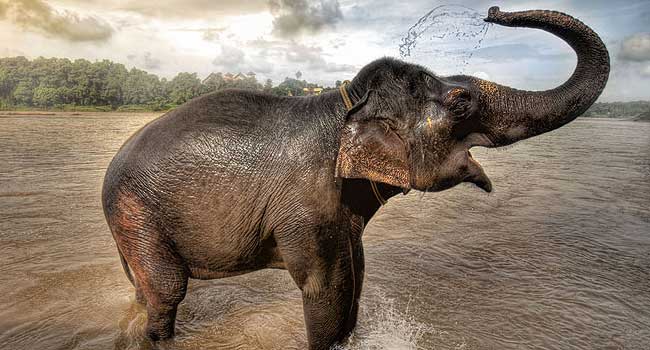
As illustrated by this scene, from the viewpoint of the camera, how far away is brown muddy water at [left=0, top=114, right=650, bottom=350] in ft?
13.8

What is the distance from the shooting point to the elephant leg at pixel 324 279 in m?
2.87

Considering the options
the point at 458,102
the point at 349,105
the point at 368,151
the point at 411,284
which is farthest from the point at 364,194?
the point at 411,284

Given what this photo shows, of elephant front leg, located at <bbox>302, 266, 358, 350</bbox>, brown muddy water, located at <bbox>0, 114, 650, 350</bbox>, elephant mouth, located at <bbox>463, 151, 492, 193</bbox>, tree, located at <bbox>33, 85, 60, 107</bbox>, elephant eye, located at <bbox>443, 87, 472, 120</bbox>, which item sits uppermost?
elephant eye, located at <bbox>443, 87, 472, 120</bbox>

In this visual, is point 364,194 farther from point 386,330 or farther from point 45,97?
point 45,97

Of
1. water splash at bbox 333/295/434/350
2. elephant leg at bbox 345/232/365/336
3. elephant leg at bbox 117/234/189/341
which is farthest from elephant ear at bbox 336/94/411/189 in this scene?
water splash at bbox 333/295/434/350

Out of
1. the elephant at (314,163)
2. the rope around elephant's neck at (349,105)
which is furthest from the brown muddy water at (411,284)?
the rope around elephant's neck at (349,105)

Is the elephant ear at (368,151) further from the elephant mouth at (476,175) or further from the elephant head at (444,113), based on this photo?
the elephant mouth at (476,175)

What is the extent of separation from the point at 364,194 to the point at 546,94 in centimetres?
141

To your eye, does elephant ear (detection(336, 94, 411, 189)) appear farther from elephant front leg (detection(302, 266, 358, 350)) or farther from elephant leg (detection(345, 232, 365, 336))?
elephant front leg (detection(302, 266, 358, 350))

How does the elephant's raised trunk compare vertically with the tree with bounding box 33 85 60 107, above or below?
above

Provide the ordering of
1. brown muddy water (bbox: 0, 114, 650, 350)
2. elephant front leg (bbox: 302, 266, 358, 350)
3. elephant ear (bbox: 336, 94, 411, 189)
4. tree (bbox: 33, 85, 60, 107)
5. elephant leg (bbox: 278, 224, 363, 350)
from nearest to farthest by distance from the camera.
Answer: elephant ear (bbox: 336, 94, 411, 189) < elephant leg (bbox: 278, 224, 363, 350) < elephant front leg (bbox: 302, 266, 358, 350) < brown muddy water (bbox: 0, 114, 650, 350) < tree (bbox: 33, 85, 60, 107)

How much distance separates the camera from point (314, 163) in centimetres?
285

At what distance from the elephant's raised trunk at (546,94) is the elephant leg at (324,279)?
1.32 metres

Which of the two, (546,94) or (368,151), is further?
(546,94)
